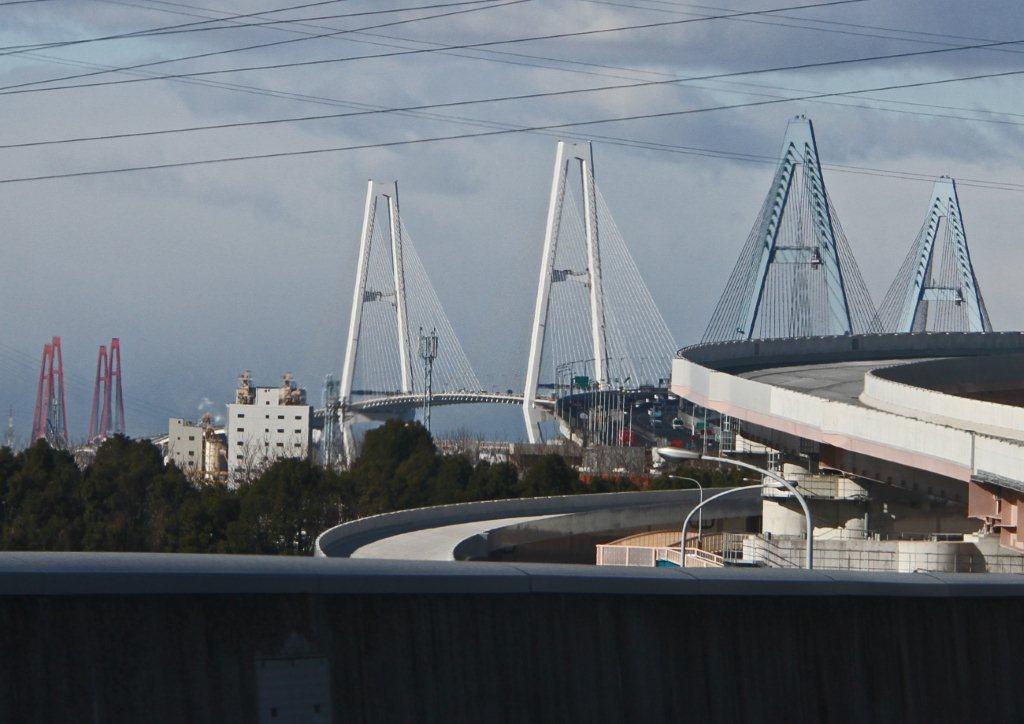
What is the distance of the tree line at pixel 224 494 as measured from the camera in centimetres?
2939

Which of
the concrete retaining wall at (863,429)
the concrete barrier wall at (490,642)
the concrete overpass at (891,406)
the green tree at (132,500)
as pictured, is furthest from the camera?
the green tree at (132,500)

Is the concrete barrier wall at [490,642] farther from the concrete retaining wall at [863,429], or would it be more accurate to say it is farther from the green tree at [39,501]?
the green tree at [39,501]

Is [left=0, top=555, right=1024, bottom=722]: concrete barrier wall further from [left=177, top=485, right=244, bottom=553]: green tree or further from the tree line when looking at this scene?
[left=177, top=485, right=244, bottom=553]: green tree

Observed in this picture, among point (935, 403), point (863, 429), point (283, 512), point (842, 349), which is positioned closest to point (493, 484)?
point (283, 512)

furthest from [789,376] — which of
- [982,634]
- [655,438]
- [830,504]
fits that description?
[655,438]

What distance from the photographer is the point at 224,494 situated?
30.6m

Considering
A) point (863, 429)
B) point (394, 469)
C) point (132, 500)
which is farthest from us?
point (394, 469)

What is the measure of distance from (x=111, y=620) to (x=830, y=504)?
22.1 m

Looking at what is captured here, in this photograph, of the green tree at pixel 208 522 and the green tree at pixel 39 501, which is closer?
the green tree at pixel 208 522

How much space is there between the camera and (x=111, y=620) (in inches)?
272

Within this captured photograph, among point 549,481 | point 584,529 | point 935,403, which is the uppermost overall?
point 935,403

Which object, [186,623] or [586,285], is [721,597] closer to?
[186,623]

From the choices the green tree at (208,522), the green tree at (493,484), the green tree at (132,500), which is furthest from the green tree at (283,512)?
the green tree at (493,484)

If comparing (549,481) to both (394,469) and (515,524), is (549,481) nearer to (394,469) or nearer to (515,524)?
(394,469)
